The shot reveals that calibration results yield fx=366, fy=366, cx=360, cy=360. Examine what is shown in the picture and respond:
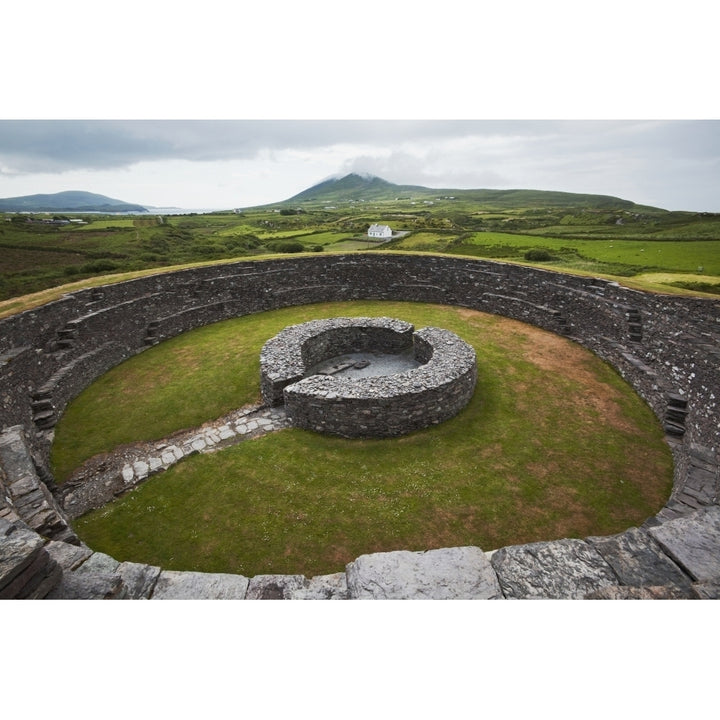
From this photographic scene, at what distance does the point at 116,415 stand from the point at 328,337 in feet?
28.9

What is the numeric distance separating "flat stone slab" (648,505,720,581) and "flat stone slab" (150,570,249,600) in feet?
21.1

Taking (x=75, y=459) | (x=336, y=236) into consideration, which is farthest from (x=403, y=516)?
(x=336, y=236)

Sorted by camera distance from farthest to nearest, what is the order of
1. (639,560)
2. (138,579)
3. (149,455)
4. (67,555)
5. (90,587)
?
(149,455) < (67,555) < (138,579) < (639,560) < (90,587)

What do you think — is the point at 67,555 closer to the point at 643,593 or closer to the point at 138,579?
the point at 138,579

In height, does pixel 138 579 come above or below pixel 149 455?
above

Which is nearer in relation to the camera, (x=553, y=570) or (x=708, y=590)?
(x=708, y=590)

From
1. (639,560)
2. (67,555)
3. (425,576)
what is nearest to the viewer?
(425,576)

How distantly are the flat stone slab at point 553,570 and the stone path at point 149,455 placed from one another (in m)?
8.07

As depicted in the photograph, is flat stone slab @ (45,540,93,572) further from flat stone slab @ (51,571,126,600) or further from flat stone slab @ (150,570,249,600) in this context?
flat stone slab @ (150,570,249,600)

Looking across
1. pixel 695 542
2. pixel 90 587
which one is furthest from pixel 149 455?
pixel 695 542

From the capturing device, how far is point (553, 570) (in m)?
5.33

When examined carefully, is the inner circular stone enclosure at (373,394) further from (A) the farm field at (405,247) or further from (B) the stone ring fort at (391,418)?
(A) the farm field at (405,247)

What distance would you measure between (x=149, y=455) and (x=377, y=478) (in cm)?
685

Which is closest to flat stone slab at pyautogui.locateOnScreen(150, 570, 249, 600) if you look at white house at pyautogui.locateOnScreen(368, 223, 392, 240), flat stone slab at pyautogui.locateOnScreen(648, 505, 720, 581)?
flat stone slab at pyautogui.locateOnScreen(648, 505, 720, 581)
